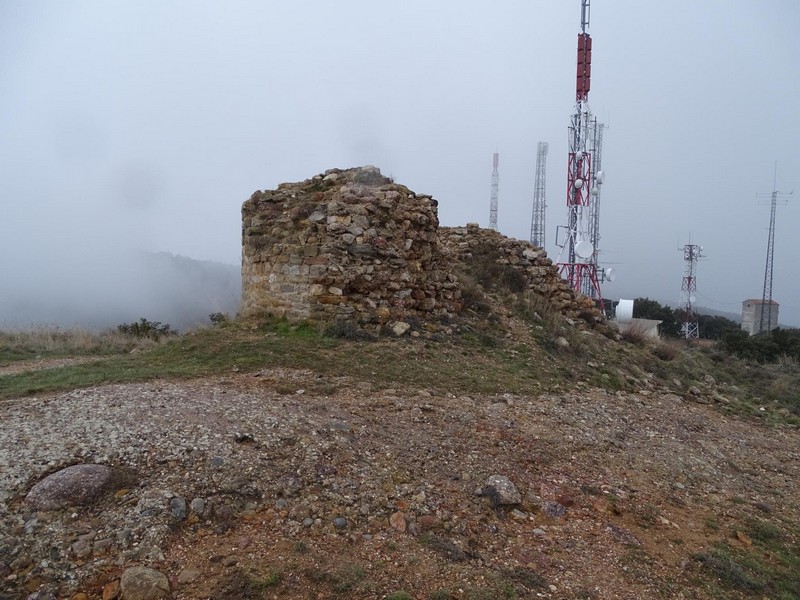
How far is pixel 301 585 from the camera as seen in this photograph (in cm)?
293

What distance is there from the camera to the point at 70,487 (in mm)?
3430

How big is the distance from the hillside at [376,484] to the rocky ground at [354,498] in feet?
0.05

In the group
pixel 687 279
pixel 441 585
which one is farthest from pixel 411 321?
pixel 687 279

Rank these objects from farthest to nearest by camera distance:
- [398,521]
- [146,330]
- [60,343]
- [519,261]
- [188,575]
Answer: [146,330] < [519,261] < [60,343] < [398,521] < [188,575]

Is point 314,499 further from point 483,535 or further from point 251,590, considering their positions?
point 483,535

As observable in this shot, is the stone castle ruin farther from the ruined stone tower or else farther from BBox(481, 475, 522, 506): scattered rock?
BBox(481, 475, 522, 506): scattered rock

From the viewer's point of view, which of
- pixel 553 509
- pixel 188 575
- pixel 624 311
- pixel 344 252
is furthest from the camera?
pixel 624 311

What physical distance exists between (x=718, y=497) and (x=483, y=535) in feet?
9.01

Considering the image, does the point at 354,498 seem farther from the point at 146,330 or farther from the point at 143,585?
the point at 146,330

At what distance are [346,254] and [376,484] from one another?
494 cm

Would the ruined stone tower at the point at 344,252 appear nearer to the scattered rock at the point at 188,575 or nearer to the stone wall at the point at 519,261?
the stone wall at the point at 519,261

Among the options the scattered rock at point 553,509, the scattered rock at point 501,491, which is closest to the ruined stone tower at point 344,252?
the scattered rock at point 501,491

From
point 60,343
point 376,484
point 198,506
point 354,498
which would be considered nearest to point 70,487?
point 198,506

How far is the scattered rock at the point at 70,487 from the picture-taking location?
3.32 meters
